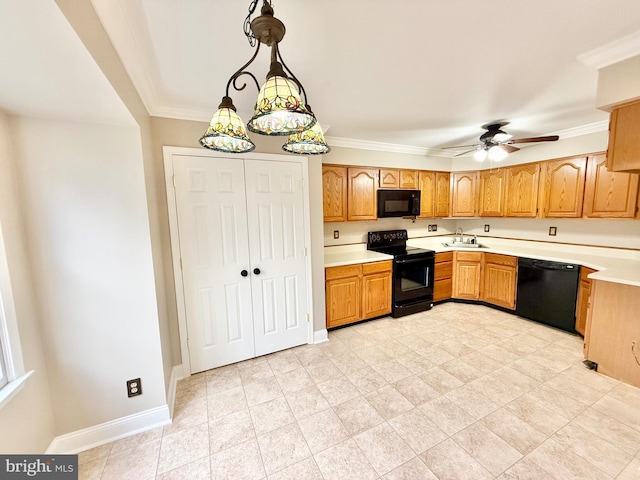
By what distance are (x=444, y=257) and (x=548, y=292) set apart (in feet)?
4.00

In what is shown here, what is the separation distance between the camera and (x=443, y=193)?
4.18 m

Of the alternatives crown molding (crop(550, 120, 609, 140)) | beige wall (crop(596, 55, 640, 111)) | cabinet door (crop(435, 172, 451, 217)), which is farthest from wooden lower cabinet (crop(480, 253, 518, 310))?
beige wall (crop(596, 55, 640, 111))

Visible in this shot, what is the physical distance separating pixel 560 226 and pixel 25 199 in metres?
5.36

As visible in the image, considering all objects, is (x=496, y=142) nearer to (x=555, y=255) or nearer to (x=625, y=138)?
(x=625, y=138)

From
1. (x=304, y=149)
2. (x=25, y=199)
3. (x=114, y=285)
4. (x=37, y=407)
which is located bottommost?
(x=37, y=407)

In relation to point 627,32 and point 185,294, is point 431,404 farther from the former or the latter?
point 627,32

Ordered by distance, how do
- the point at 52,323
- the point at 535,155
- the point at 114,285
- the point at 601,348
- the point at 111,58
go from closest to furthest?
the point at 111,58
the point at 52,323
the point at 114,285
the point at 601,348
the point at 535,155

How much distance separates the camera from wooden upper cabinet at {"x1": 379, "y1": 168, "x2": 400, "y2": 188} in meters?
3.62

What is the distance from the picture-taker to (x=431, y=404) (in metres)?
1.98

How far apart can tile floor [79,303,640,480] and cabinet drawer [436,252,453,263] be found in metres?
1.30

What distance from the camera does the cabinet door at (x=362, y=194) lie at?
3.41 meters

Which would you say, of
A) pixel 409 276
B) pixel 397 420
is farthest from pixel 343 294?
pixel 397 420

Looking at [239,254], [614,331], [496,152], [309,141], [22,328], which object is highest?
[496,152]

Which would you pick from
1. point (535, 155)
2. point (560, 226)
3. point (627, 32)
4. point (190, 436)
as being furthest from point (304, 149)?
point (560, 226)
